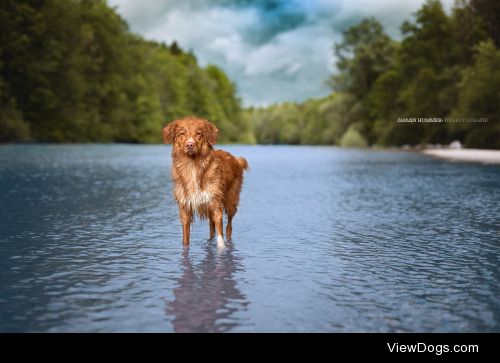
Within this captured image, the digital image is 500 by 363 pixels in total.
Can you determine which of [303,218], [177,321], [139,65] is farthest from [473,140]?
[139,65]

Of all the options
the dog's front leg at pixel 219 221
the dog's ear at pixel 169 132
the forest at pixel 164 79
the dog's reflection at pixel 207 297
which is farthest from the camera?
the forest at pixel 164 79

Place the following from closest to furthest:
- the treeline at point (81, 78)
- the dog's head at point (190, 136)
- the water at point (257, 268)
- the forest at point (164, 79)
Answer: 1. the water at point (257, 268)
2. the dog's head at point (190, 136)
3. the forest at point (164, 79)
4. the treeline at point (81, 78)

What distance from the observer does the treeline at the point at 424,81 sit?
2099 inches

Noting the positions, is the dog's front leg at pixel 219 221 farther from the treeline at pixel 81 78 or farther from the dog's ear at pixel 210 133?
the treeline at pixel 81 78

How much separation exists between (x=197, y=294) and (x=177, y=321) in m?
1.00

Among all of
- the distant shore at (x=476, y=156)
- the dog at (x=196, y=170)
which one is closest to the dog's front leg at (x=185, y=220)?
the dog at (x=196, y=170)

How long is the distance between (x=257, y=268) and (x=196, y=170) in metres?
1.84

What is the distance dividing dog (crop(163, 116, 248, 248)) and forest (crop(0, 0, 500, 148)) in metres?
46.6

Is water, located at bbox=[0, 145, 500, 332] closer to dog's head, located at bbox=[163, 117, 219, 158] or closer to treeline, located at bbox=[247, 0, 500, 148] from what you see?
dog's head, located at bbox=[163, 117, 219, 158]

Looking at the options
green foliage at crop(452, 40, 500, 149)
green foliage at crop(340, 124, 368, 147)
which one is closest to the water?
green foliage at crop(452, 40, 500, 149)

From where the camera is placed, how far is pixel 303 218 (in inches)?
524

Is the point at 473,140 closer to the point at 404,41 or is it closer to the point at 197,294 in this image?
the point at 404,41

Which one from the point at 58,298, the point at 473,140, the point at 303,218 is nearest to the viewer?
the point at 58,298

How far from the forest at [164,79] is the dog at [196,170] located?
46.6 meters
